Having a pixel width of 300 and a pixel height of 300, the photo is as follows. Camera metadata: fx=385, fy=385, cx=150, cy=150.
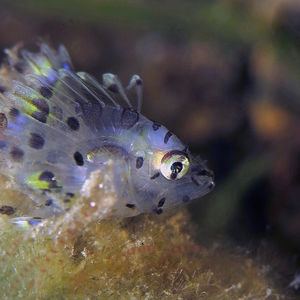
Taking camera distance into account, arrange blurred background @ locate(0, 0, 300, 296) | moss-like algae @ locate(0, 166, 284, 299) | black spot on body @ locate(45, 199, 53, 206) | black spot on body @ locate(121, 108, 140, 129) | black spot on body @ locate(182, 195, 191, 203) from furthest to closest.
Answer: blurred background @ locate(0, 0, 300, 296) → black spot on body @ locate(182, 195, 191, 203) → black spot on body @ locate(121, 108, 140, 129) → black spot on body @ locate(45, 199, 53, 206) → moss-like algae @ locate(0, 166, 284, 299)

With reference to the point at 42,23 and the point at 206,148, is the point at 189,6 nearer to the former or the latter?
the point at 206,148

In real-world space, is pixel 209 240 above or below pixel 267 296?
above

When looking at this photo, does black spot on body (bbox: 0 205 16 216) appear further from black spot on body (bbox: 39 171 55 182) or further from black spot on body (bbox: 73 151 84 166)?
black spot on body (bbox: 73 151 84 166)

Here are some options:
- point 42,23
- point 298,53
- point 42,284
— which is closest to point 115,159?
point 42,284

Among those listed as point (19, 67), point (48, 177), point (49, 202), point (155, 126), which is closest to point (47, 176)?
point (48, 177)

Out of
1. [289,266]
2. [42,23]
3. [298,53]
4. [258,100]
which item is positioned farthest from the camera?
[42,23]

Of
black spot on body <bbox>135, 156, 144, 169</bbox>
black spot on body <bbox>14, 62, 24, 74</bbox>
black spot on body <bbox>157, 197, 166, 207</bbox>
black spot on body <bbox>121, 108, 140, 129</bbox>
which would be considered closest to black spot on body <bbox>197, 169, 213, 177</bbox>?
black spot on body <bbox>157, 197, 166, 207</bbox>
